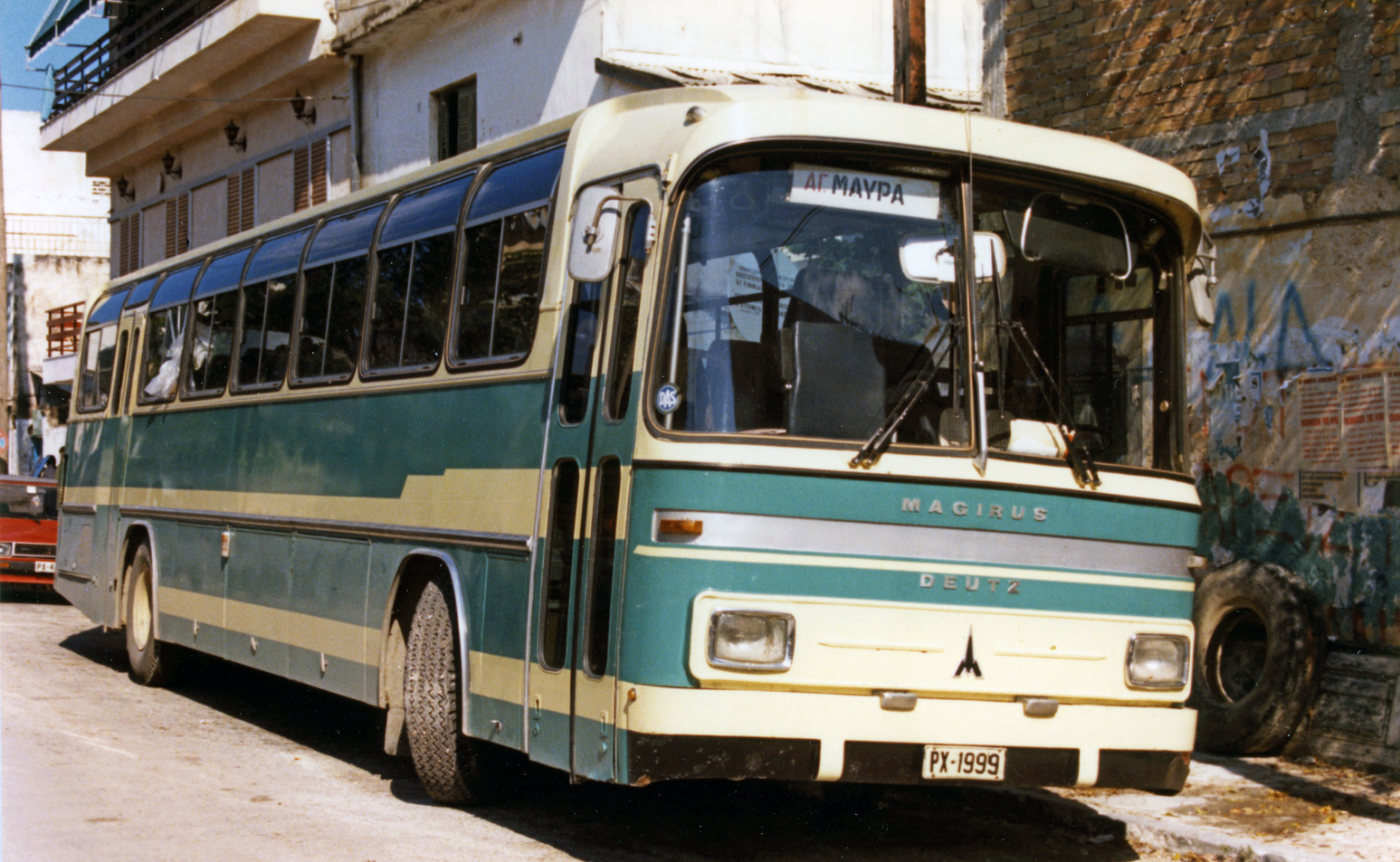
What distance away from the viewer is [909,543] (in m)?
5.82

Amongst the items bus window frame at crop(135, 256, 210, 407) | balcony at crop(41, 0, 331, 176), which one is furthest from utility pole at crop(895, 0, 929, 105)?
balcony at crop(41, 0, 331, 176)

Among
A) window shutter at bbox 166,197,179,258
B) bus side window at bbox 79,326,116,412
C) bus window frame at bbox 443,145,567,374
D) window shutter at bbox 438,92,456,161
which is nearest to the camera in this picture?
bus window frame at bbox 443,145,567,374

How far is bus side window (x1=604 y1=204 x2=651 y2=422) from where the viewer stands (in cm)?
602

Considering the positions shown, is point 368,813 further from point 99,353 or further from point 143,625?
point 99,353

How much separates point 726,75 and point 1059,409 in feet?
31.6

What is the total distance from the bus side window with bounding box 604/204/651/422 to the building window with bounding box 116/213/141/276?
2408 cm

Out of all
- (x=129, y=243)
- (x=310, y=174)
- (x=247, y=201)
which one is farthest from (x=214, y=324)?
(x=129, y=243)

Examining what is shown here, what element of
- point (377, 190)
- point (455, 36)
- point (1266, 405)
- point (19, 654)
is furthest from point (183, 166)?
point (1266, 405)

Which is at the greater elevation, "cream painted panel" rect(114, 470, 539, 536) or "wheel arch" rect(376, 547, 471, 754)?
"cream painted panel" rect(114, 470, 539, 536)

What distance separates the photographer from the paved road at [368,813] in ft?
21.6

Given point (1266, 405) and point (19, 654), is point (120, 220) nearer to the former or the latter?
point (19, 654)

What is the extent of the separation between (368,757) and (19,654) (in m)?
5.97

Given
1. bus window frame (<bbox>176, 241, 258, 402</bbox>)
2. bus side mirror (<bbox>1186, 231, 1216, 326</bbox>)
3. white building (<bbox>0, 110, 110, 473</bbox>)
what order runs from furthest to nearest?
white building (<bbox>0, 110, 110, 473</bbox>) < bus window frame (<bbox>176, 241, 258, 402</bbox>) < bus side mirror (<bbox>1186, 231, 1216, 326</bbox>)

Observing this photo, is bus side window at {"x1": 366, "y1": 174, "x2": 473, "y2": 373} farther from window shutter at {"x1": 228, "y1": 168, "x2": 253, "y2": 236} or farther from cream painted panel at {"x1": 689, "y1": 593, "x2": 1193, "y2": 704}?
window shutter at {"x1": 228, "y1": 168, "x2": 253, "y2": 236}
